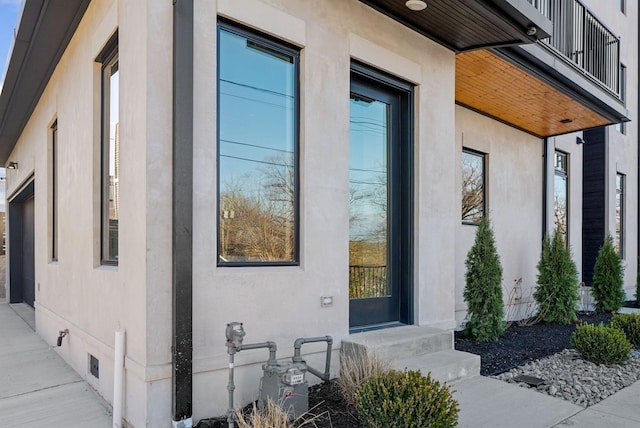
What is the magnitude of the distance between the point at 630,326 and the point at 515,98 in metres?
3.58

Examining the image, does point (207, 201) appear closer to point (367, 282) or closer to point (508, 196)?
point (367, 282)

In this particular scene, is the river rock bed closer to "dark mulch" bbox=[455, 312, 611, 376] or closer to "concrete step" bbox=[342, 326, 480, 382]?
"dark mulch" bbox=[455, 312, 611, 376]

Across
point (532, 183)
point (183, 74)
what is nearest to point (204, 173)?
point (183, 74)

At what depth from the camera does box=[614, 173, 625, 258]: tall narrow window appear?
12.8 m

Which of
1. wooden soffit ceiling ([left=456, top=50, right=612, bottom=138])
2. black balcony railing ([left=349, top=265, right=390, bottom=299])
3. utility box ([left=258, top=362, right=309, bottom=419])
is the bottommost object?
utility box ([left=258, top=362, right=309, bottom=419])

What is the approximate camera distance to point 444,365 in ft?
13.9

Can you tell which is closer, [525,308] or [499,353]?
[499,353]

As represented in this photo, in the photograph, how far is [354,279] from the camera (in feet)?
16.1

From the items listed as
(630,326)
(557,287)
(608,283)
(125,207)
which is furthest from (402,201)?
(608,283)

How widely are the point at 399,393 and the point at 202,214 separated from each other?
6.12 ft

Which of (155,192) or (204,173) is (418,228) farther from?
(155,192)

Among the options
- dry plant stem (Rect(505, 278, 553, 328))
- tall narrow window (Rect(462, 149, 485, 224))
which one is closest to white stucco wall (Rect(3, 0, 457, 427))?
tall narrow window (Rect(462, 149, 485, 224))

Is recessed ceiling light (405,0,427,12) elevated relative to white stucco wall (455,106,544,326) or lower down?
elevated

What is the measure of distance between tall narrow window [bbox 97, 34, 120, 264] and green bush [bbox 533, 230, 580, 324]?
274 inches
